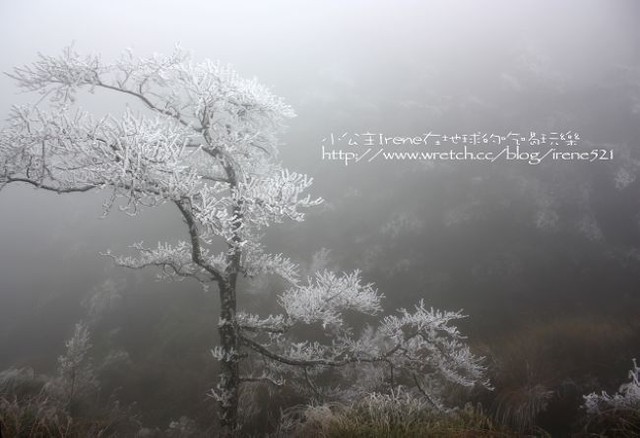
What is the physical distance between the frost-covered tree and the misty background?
15.5 ft

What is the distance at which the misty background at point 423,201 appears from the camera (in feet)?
36.7

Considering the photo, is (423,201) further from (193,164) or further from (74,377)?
(74,377)

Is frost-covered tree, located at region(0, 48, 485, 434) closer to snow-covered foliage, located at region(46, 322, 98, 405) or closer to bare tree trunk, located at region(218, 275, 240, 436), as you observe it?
bare tree trunk, located at region(218, 275, 240, 436)

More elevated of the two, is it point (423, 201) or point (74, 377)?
point (423, 201)

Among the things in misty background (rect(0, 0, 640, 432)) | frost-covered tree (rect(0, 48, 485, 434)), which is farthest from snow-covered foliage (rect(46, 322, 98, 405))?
frost-covered tree (rect(0, 48, 485, 434))

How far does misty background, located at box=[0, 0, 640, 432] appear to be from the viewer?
36.7 ft

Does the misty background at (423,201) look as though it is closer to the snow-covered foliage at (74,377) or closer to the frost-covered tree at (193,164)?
the snow-covered foliage at (74,377)

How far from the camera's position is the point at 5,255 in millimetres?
17156

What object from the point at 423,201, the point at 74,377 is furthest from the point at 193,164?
the point at 423,201

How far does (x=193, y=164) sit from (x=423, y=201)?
29.0 feet

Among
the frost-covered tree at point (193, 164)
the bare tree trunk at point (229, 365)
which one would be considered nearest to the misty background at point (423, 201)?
the bare tree trunk at point (229, 365)

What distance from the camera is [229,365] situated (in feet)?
20.0

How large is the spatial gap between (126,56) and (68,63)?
2.56ft

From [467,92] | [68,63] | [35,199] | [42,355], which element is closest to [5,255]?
[35,199]
